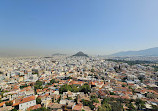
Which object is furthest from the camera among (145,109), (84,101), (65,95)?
(65,95)

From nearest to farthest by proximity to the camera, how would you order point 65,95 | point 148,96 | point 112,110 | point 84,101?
point 112,110, point 84,101, point 65,95, point 148,96

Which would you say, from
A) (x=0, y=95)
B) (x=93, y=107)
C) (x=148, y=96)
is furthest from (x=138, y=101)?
(x=0, y=95)

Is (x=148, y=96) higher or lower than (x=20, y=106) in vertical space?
lower

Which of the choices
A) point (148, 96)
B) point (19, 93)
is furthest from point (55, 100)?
point (148, 96)

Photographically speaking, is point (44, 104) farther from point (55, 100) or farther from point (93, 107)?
point (93, 107)

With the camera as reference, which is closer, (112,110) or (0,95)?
(112,110)

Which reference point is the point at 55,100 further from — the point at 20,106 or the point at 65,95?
the point at 20,106

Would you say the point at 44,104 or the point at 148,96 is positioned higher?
the point at 44,104

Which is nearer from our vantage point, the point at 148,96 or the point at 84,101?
the point at 84,101

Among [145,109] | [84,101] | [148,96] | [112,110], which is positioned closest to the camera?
[112,110]
